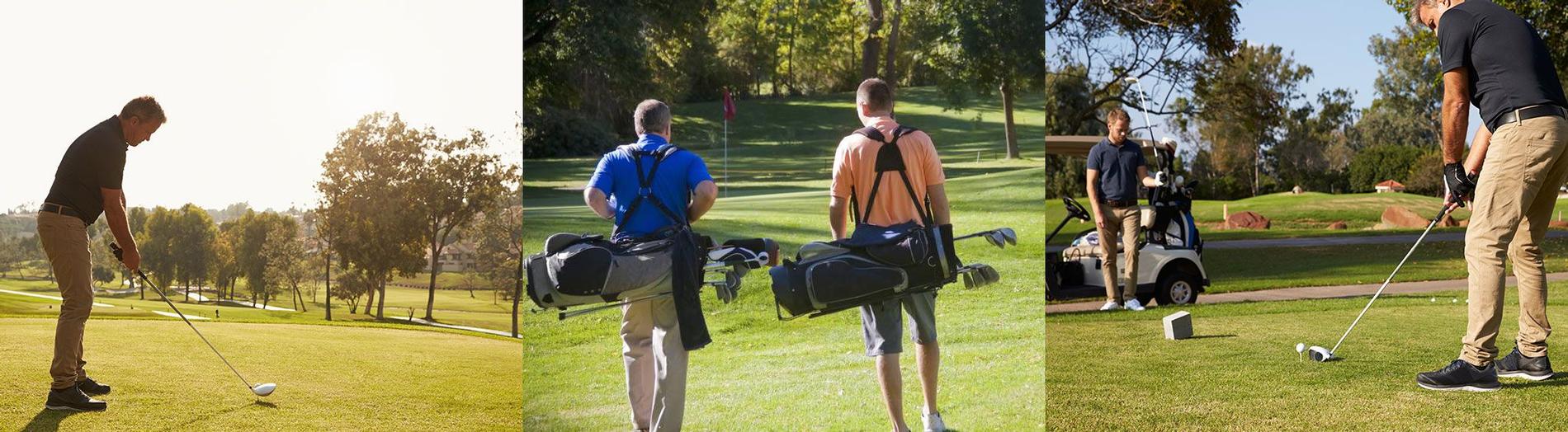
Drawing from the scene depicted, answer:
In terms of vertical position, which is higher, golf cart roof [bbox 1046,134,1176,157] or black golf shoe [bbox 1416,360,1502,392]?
golf cart roof [bbox 1046,134,1176,157]

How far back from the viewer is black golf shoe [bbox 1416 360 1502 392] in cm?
483

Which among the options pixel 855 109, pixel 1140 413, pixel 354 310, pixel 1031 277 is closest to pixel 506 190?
pixel 354 310

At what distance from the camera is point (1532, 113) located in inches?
186

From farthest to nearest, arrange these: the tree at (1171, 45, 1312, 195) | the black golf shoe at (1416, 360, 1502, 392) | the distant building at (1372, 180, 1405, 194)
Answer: the distant building at (1372, 180, 1405, 194) → the tree at (1171, 45, 1312, 195) → the black golf shoe at (1416, 360, 1502, 392)

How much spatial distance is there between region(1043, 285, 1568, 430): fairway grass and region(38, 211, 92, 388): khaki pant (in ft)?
12.2

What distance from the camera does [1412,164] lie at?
15.5 meters

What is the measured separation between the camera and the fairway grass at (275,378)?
230 inches

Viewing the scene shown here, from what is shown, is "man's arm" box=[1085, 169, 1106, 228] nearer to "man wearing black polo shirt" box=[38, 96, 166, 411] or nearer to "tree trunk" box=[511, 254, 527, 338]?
"tree trunk" box=[511, 254, 527, 338]

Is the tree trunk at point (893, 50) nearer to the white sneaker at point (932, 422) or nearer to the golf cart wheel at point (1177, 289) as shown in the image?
the white sneaker at point (932, 422)

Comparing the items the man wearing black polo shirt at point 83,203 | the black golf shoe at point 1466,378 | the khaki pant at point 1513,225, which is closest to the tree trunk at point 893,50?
the khaki pant at point 1513,225

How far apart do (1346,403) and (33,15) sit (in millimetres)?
6015

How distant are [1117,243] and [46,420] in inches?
230

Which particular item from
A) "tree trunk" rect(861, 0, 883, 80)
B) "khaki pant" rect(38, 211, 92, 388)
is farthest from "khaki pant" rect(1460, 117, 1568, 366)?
"khaki pant" rect(38, 211, 92, 388)

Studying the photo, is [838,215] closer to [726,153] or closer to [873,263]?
[873,263]
